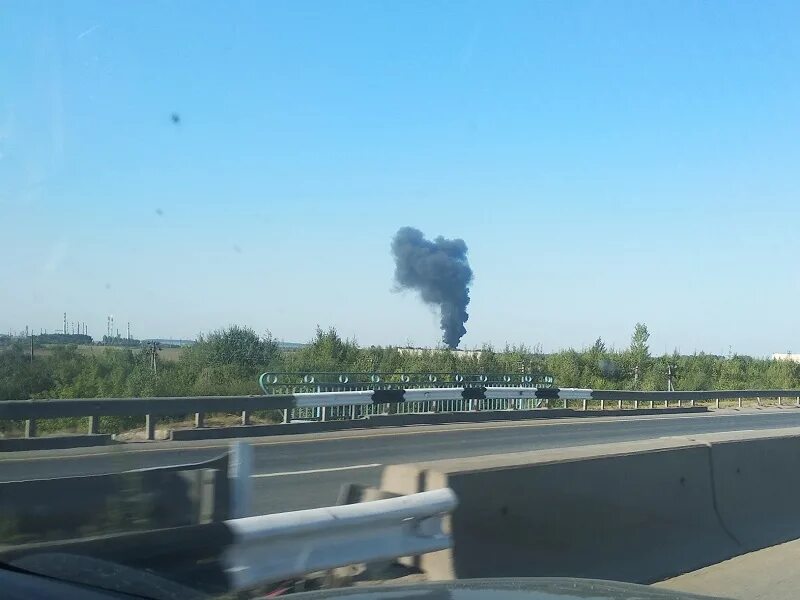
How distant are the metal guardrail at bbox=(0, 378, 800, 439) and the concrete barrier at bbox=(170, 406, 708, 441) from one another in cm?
39

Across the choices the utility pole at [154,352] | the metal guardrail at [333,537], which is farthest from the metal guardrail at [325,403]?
the metal guardrail at [333,537]

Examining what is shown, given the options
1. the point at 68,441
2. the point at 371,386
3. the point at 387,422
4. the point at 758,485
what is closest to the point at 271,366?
the point at 371,386

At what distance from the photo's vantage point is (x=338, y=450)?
16422 mm

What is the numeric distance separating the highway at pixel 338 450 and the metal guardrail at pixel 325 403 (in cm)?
72

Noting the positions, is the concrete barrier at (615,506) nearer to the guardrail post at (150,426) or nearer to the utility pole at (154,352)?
the guardrail post at (150,426)

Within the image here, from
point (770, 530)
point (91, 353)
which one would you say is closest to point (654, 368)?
point (91, 353)

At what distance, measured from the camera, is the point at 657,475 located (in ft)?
25.0

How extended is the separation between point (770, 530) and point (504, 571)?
4.00m

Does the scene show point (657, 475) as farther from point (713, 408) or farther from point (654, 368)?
point (654, 368)

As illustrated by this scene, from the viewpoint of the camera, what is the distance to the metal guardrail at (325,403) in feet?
46.1

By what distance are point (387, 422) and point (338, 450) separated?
5.70 metres

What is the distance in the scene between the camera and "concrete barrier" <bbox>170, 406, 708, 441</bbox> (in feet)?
58.0

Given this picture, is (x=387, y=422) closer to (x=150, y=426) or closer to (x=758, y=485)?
(x=150, y=426)

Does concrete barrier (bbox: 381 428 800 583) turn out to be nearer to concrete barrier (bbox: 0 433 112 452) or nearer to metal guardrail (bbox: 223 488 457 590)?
metal guardrail (bbox: 223 488 457 590)
